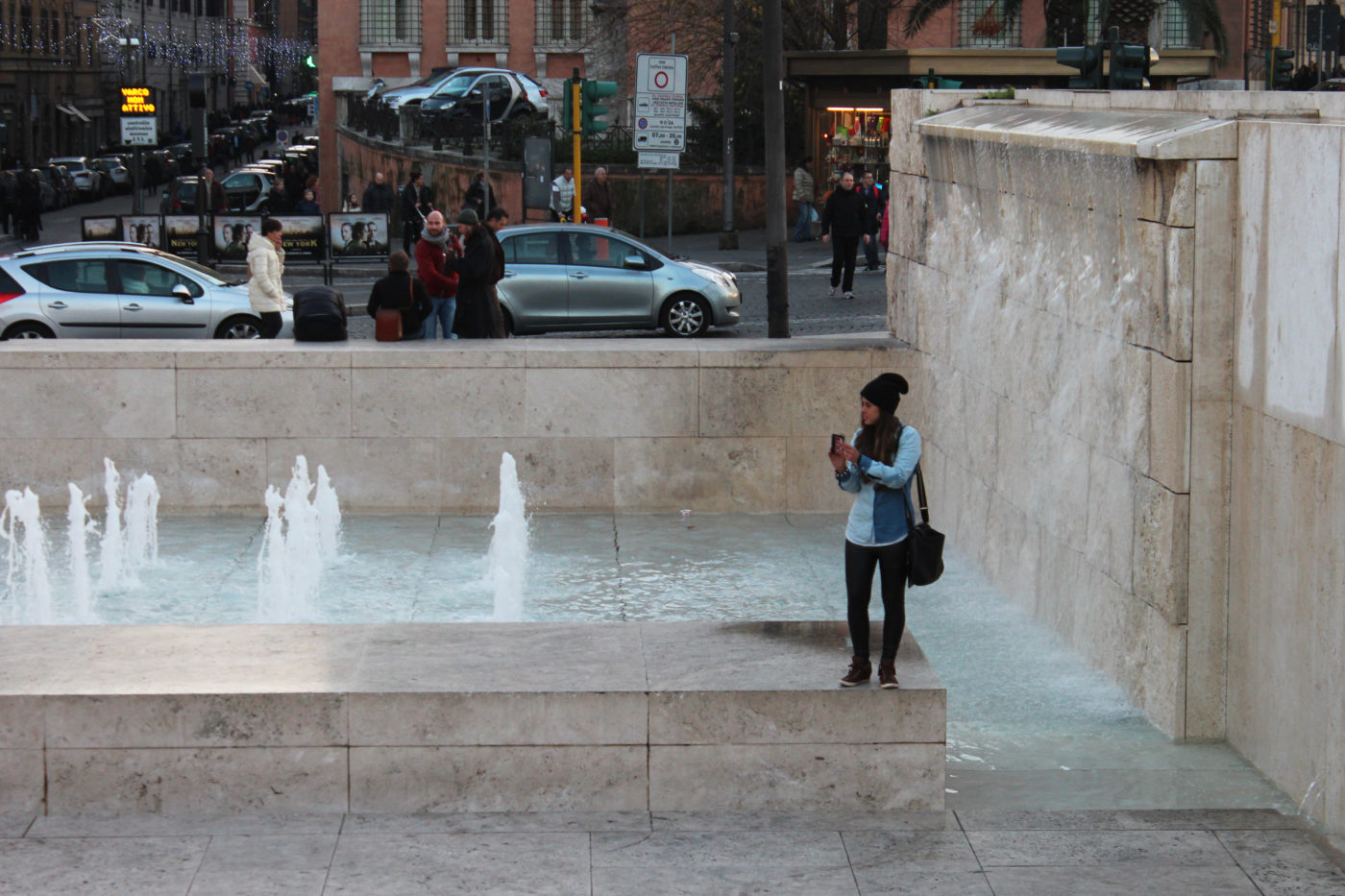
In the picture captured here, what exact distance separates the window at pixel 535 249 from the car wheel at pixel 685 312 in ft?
5.16

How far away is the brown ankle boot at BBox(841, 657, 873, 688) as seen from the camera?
676 centimetres

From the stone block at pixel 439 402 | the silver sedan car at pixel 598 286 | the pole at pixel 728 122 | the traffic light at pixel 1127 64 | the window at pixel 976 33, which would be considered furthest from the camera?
the window at pixel 976 33

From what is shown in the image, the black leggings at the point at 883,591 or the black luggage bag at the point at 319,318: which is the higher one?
the black luggage bag at the point at 319,318

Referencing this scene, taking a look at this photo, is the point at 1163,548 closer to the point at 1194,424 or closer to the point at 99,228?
the point at 1194,424

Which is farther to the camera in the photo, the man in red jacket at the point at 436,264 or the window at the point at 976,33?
the window at the point at 976,33

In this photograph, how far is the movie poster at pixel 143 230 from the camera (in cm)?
2959

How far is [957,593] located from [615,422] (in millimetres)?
2903

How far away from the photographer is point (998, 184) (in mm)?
10750

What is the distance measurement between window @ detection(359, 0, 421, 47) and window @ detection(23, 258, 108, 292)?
41652 mm

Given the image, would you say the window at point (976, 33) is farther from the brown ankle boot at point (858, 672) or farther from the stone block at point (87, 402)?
the brown ankle boot at point (858, 672)

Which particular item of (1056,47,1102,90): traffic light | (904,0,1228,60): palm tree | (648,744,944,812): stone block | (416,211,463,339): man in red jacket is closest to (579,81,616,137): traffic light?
(904,0,1228,60): palm tree

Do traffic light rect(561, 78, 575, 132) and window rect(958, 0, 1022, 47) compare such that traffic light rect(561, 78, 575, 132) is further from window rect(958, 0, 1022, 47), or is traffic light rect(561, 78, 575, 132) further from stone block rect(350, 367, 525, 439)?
window rect(958, 0, 1022, 47)

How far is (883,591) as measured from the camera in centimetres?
707

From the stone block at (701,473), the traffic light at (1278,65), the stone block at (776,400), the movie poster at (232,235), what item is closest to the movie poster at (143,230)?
the movie poster at (232,235)
